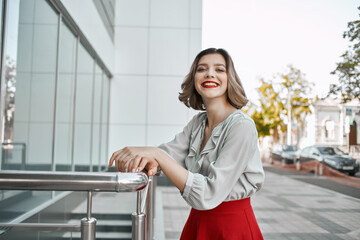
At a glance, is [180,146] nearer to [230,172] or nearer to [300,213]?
[230,172]

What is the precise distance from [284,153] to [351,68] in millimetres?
1195

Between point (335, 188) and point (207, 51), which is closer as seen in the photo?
point (207, 51)

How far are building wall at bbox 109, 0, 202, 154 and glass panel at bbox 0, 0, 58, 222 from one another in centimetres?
391

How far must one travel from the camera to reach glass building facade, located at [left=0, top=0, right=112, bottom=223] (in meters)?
2.31

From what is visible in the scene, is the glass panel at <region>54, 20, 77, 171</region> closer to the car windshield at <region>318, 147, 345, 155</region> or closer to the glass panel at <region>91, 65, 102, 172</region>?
the glass panel at <region>91, 65, 102, 172</region>

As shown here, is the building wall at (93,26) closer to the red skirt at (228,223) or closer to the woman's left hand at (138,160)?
the woman's left hand at (138,160)

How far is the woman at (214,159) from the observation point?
0.87 metres

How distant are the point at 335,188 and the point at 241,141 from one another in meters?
1.91

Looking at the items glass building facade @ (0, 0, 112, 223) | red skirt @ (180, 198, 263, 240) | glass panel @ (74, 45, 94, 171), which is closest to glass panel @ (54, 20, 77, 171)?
glass building facade @ (0, 0, 112, 223)

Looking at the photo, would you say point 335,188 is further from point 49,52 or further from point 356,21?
point 49,52

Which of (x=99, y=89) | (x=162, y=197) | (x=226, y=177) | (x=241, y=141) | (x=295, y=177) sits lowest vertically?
(x=162, y=197)

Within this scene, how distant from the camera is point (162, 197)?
563 cm

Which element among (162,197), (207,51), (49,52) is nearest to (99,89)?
(162,197)

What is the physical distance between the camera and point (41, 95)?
3.02 m
